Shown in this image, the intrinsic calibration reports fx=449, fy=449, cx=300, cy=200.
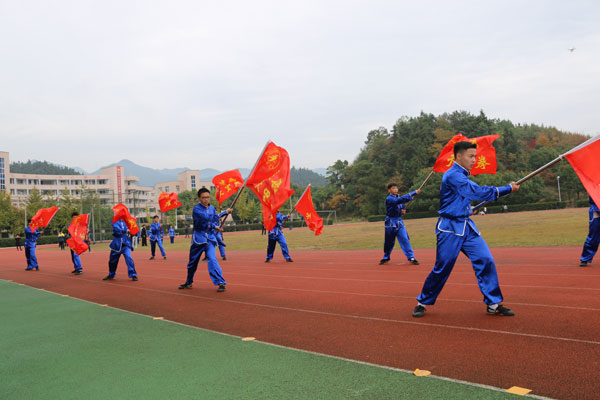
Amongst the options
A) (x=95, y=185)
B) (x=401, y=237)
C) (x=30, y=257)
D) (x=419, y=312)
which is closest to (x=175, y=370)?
(x=419, y=312)

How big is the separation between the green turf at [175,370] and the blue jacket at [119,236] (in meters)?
5.43

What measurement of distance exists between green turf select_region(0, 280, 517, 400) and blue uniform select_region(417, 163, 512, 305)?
2.07 m

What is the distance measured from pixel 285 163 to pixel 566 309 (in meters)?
Result: 7.90

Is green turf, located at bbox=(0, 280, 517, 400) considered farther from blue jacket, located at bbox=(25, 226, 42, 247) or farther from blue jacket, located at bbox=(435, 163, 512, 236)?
blue jacket, located at bbox=(25, 226, 42, 247)

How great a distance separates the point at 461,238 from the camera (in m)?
5.46

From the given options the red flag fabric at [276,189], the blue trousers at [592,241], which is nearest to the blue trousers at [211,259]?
the red flag fabric at [276,189]

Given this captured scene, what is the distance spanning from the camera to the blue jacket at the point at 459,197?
5.36 metres

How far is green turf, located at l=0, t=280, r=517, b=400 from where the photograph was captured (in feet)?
11.1

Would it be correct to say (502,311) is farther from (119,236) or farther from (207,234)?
(119,236)

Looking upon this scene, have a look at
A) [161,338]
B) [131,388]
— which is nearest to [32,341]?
[161,338]

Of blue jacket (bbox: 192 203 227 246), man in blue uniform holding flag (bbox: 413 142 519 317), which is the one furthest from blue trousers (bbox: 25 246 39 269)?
man in blue uniform holding flag (bbox: 413 142 519 317)

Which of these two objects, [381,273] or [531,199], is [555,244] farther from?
[531,199]

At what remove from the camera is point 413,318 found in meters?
5.61

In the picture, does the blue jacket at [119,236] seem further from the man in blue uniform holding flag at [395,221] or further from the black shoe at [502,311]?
the black shoe at [502,311]
